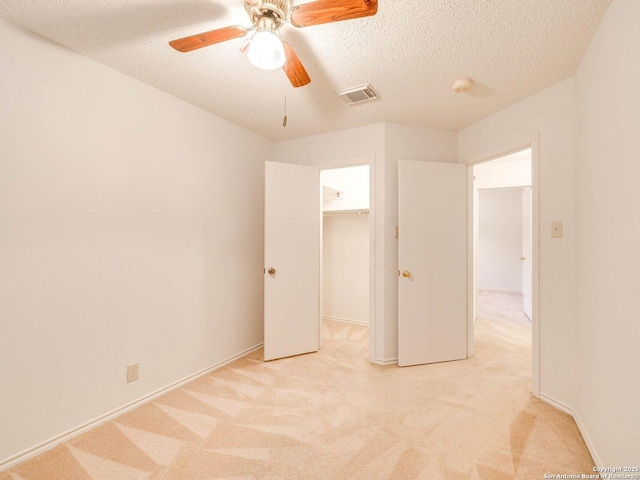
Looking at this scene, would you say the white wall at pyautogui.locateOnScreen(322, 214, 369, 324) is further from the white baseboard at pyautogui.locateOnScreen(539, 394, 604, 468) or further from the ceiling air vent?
the white baseboard at pyautogui.locateOnScreen(539, 394, 604, 468)

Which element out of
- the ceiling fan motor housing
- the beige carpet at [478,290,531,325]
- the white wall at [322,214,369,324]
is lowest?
the beige carpet at [478,290,531,325]

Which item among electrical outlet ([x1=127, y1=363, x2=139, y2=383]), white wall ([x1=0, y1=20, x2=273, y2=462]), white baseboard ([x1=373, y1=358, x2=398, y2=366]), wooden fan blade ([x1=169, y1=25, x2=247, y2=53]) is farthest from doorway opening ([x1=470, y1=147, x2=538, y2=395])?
Answer: electrical outlet ([x1=127, y1=363, x2=139, y2=383])

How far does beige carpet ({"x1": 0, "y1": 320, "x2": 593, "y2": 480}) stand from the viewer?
4.98 feet

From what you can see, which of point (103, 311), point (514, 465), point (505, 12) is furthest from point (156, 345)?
point (505, 12)

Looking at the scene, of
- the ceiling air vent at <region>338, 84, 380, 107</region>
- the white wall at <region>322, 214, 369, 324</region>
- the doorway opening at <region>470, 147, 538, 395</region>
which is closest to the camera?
the ceiling air vent at <region>338, 84, 380, 107</region>

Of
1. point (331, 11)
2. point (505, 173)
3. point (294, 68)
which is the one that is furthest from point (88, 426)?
point (505, 173)

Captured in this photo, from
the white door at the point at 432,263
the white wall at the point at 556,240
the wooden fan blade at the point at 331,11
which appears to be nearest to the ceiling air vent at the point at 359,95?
the white door at the point at 432,263

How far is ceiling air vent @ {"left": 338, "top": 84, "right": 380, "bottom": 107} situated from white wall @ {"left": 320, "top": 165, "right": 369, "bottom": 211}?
1644mm

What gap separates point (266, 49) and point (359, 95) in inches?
49.3

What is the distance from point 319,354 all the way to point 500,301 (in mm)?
4640

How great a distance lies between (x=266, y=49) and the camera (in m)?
1.29

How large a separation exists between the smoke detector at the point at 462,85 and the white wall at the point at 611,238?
0.64m

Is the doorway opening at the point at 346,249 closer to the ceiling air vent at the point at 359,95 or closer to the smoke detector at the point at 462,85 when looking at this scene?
the ceiling air vent at the point at 359,95

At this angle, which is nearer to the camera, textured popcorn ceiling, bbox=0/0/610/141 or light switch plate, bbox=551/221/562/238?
textured popcorn ceiling, bbox=0/0/610/141
